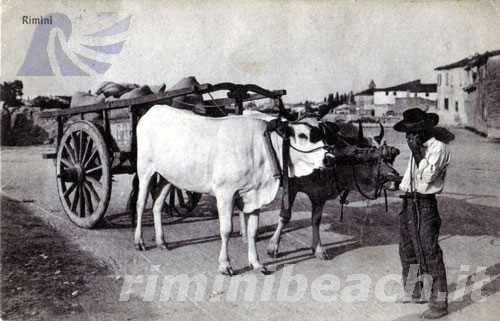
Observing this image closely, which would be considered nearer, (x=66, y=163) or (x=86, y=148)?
(x=86, y=148)

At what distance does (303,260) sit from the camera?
5738mm

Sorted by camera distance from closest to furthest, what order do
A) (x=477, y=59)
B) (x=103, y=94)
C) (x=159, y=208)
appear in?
(x=159, y=208)
(x=103, y=94)
(x=477, y=59)

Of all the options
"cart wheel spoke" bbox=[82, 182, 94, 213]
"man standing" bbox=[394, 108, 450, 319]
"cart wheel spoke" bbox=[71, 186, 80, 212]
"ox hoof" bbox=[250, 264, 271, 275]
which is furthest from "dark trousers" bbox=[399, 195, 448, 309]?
"cart wheel spoke" bbox=[71, 186, 80, 212]

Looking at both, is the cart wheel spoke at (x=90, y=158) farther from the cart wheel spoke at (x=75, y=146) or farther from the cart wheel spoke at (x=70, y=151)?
the cart wheel spoke at (x=70, y=151)

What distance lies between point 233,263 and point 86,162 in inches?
118

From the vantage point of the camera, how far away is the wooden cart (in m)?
6.43

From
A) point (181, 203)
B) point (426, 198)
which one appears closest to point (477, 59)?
point (181, 203)

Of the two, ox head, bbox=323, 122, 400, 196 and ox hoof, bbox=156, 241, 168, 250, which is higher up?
ox head, bbox=323, 122, 400, 196

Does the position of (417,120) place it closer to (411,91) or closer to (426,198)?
(426,198)

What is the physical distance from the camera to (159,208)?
6355mm

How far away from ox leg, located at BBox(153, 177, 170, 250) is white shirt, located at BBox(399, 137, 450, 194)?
339 cm

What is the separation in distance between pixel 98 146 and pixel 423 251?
15.2 feet

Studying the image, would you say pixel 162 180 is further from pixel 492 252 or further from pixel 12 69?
pixel 492 252

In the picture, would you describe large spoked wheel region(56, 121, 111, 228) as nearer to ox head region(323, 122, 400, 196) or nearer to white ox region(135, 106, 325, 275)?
white ox region(135, 106, 325, 275)
